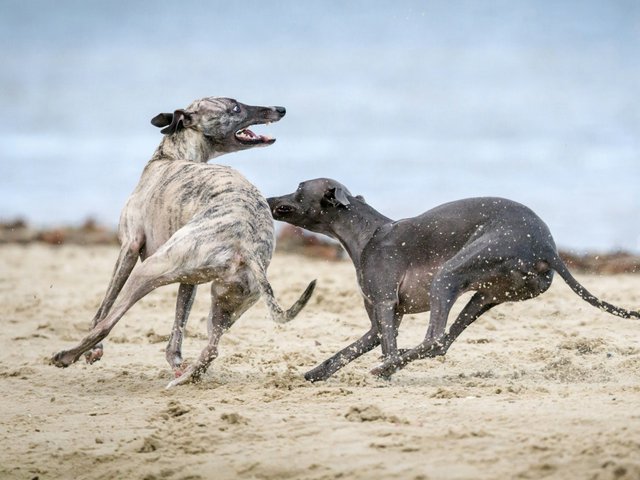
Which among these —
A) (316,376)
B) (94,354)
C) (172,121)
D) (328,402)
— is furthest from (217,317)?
(172,121)

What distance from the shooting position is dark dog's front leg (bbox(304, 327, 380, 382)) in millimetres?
7422

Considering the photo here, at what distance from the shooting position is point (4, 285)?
14.4 m

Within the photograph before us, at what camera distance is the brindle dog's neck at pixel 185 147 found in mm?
8781

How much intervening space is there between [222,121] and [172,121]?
0.43 m

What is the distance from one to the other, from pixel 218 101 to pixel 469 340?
301cm

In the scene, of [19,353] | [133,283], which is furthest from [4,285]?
[133,283]

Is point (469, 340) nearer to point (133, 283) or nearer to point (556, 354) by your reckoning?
point (556, 354)

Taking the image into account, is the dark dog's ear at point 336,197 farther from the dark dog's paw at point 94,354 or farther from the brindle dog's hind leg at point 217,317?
the dark dog's paw at point 94,354

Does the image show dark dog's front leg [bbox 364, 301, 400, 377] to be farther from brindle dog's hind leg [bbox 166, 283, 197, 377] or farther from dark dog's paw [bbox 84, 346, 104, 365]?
dark dog's paw [bbox 84, 346, 104, 365]

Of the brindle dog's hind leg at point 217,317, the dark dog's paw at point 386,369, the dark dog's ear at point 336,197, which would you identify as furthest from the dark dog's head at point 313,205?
the dark dog's paw at point 386,369

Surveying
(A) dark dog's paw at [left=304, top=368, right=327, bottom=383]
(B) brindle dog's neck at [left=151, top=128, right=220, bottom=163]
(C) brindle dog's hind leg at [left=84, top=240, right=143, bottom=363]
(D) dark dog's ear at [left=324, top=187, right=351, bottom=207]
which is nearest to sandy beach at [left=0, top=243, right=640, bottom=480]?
(A) dark dog's paw at [left=304, top=368, right=327, bottom=383]

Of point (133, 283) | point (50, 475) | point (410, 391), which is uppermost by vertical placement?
point (133, 283)

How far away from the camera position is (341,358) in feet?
24.7

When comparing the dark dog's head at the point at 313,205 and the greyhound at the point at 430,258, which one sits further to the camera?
the dark dog's head at the point at 313,205
